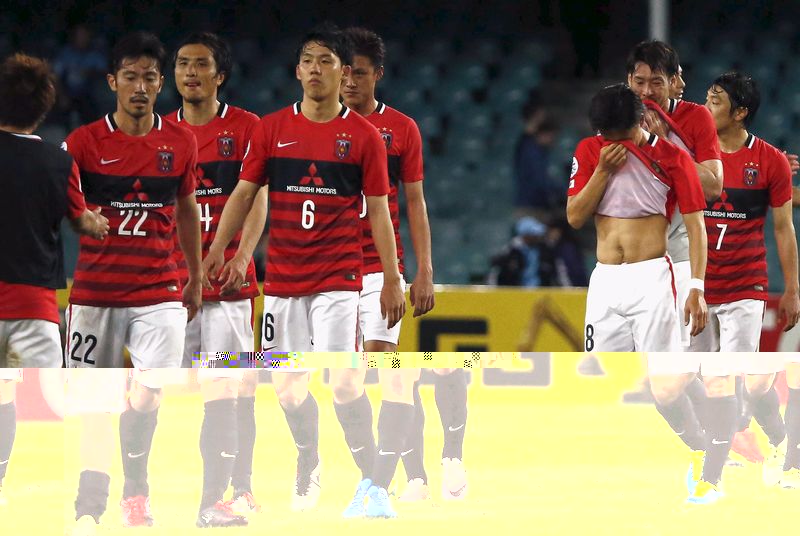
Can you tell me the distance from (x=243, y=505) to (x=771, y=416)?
1449 millimetres

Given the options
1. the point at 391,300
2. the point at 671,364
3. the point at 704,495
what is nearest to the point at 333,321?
the point at 391,300

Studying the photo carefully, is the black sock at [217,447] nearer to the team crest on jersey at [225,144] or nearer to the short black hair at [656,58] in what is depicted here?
the team crest on jersey at [225,144]

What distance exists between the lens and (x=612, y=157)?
5.09 meters

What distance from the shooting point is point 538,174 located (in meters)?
12.1

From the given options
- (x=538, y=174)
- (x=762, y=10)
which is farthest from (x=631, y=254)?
(x=762, y=10)

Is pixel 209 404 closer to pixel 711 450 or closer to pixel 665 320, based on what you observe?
pixel 711 450

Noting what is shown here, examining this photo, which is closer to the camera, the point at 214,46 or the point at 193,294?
the point at 193,294

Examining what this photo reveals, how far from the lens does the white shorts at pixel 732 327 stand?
6.55 meters

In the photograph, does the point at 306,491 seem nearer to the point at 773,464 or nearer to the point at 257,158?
the point at 773,464

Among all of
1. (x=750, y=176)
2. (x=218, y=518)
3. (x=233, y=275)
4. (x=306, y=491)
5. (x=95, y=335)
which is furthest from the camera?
(x=750, y=176)

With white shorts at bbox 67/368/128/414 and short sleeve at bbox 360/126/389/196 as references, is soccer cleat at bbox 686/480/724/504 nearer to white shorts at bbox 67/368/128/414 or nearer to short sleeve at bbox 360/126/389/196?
white shorts at bbox 67/368/128/414

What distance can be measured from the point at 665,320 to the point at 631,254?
289 mm

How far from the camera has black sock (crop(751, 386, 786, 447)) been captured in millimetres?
3605

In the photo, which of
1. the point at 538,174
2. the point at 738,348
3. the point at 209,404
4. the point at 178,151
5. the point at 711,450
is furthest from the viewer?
the point at 538,174
